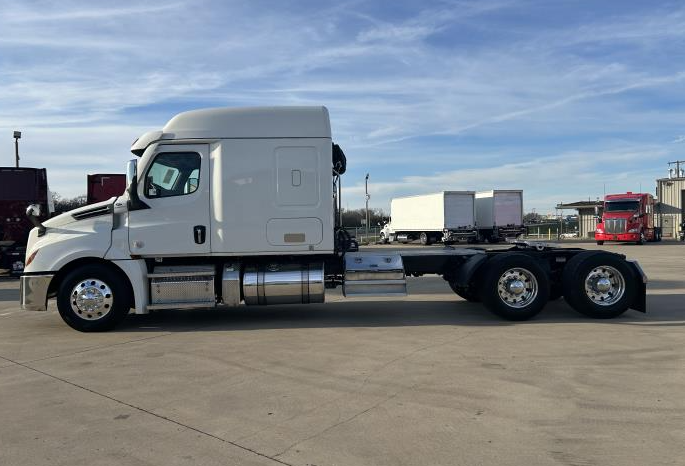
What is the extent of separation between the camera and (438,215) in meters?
36.2

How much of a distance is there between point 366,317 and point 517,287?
2560 millimetres

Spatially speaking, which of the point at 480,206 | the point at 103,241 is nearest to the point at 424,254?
the point at 103,241

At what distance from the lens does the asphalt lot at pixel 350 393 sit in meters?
3.89

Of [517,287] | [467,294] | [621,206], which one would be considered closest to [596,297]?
[517,287]

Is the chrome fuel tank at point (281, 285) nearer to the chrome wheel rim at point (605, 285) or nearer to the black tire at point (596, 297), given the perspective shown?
the black tire at point (596, 297)

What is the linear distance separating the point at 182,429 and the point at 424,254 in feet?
19.3

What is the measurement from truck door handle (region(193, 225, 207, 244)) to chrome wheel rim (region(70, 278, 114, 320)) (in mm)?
1484

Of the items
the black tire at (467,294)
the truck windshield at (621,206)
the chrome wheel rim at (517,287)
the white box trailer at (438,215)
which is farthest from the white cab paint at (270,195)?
the truck windshield at (621,206)

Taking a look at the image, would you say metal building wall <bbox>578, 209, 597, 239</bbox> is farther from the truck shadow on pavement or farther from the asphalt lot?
the asphalt lot

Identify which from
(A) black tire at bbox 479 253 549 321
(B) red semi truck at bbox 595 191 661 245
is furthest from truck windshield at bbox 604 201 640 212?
(A) black tire at bbox 479 253 549 321

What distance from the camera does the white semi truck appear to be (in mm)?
8125

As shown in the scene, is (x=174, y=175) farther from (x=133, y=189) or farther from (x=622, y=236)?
(x=622, y=236)

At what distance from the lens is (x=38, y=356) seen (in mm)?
6852

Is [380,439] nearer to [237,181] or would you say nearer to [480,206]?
[237,181]
